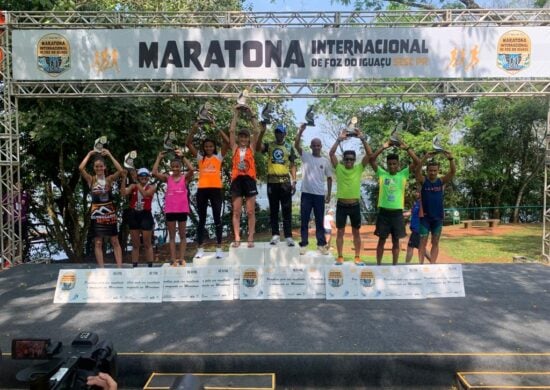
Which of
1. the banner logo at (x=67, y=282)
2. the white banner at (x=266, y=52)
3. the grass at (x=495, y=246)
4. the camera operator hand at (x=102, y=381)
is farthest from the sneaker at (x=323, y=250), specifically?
the grass at (x=495, y=246)

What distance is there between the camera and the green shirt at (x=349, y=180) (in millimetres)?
5098

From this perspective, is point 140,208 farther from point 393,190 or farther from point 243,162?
point 393,190

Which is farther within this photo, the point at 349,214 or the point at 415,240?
the point at 415,240

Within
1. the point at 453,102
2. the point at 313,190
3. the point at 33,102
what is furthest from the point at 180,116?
the point at 453,102

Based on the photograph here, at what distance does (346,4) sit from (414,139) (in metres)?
6.30

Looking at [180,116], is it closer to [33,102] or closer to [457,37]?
[33,102]

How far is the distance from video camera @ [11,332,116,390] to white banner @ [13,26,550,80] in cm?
542

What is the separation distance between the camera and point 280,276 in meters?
4.56

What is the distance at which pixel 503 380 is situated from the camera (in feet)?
9.55

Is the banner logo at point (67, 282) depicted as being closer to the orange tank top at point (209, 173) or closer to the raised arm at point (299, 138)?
the orange tank top at point (209, 173)

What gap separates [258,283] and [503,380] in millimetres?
2450

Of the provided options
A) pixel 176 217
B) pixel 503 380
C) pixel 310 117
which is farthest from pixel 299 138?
pixel 503 380

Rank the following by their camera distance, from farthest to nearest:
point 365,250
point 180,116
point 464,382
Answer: point 365,250, point 180,116, point 464,382

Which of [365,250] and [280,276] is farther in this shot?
[365,250]
